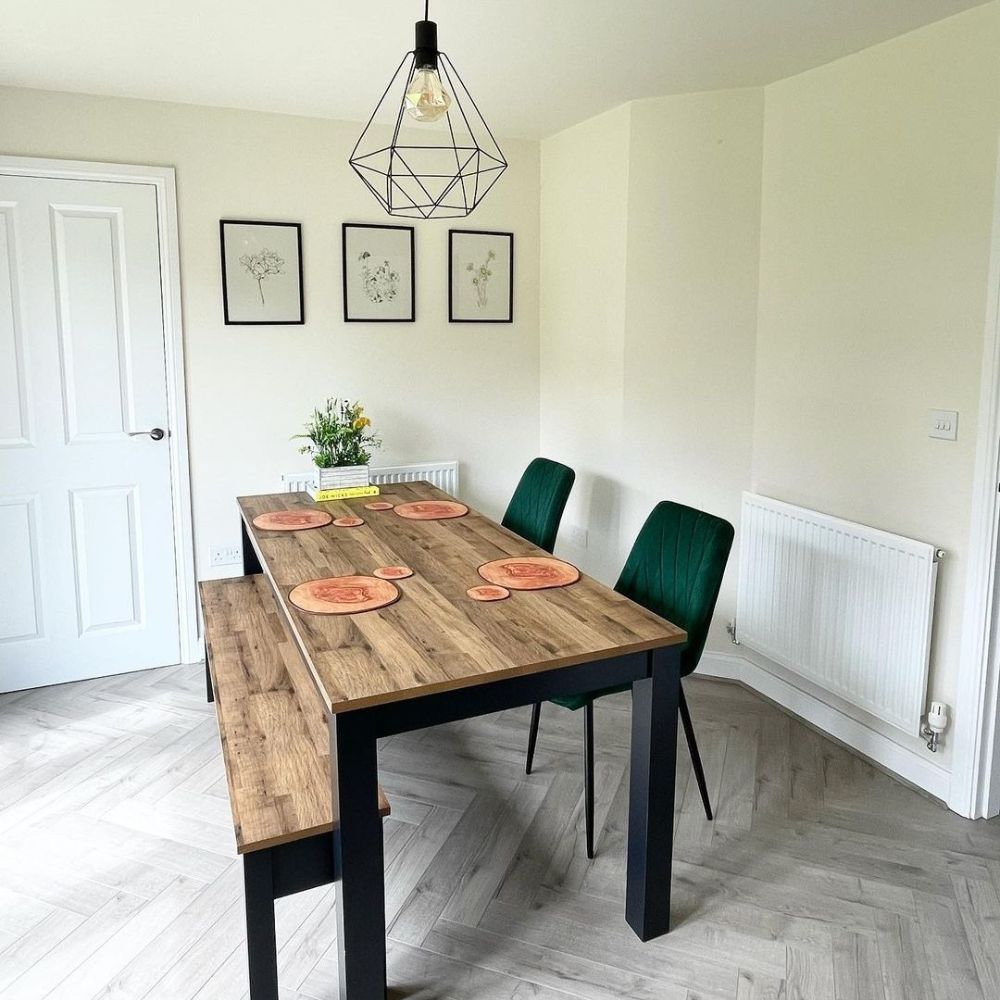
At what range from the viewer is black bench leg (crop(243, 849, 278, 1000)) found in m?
1.70

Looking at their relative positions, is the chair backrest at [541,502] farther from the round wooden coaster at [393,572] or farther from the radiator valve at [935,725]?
the radiator valve at [935,725]

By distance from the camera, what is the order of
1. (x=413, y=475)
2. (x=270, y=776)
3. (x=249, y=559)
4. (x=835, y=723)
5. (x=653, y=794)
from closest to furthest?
1. (x=270, y=776)
2. (x=653, y=794)
3. (x=835, y=723)
4. (x=249, y=559)
5. (x=413, y=475)

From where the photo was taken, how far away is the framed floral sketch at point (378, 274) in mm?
3783

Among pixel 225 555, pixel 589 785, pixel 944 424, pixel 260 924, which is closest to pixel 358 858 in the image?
pixel 260 924

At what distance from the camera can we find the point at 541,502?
3338mm

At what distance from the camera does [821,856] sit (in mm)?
2414

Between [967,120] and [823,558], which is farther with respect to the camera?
[823,558]

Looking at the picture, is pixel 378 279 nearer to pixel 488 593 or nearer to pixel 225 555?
pixel 225 555

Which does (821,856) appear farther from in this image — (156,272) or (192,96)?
(192,96)

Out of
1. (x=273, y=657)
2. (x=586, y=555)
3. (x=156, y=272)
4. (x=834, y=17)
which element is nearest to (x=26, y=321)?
(x=156, y=272)

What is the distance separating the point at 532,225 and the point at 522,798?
2669mm

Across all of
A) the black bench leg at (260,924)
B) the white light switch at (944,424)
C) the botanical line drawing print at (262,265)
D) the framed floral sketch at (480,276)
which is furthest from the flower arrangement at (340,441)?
the white light switch at (944,424)

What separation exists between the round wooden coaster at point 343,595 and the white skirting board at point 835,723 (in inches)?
70.6

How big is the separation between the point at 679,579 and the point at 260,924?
1409 mm
